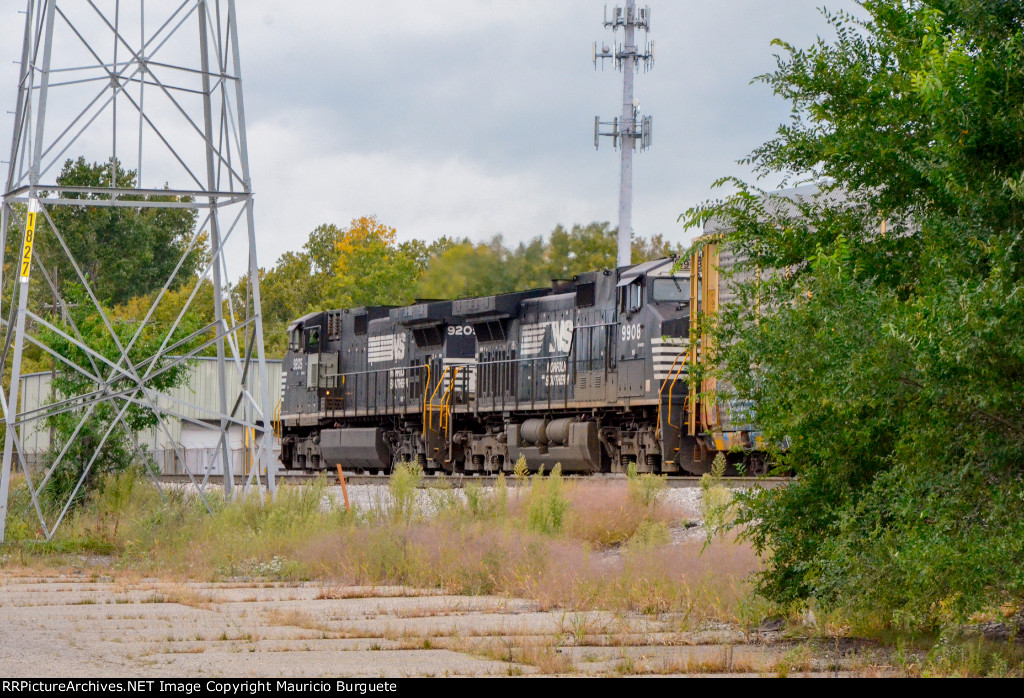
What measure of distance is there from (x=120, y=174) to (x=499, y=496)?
52.0 m

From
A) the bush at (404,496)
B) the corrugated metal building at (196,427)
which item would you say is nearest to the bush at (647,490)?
the bush at (404,496)

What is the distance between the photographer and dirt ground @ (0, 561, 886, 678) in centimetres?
644

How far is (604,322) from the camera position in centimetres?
2234

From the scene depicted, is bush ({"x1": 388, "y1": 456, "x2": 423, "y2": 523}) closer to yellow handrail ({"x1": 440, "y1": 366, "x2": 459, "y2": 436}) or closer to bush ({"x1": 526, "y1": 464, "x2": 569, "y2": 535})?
bush ({"x1": 526, "y1": 464, "x2": 569, "y2": 535})

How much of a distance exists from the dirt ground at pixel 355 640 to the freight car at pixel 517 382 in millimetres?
8147

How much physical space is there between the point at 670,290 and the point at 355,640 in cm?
1418

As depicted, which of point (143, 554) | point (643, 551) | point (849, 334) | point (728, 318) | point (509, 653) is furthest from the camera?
point (143, 554)

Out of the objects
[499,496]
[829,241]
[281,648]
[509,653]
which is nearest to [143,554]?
[499,496]

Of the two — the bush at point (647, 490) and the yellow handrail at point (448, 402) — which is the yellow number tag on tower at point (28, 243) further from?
the yellow handrail at point (448, 402)

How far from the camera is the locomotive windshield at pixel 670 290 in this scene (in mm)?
20938

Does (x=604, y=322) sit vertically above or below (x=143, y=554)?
above

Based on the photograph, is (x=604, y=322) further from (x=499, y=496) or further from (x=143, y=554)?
(x=143, y=554)

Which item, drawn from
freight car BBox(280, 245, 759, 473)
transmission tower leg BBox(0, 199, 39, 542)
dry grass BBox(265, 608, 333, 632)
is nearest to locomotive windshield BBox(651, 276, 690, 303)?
freight car BBox(280, 245, 759, 473)
